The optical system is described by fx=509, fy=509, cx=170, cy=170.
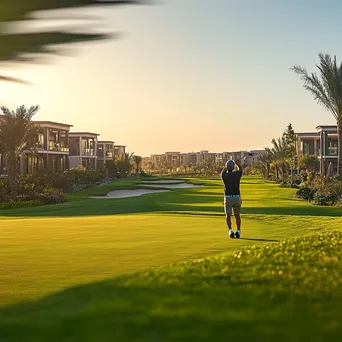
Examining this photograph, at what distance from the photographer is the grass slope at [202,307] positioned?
10.3 ft

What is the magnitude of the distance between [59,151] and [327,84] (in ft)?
121

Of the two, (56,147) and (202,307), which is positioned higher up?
(56,147)

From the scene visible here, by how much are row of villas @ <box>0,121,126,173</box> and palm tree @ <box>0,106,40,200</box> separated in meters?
3.76

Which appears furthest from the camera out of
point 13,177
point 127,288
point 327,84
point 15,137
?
point 15,137

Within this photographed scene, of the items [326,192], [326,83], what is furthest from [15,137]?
[326,83]

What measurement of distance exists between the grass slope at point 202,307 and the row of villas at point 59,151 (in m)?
35.0

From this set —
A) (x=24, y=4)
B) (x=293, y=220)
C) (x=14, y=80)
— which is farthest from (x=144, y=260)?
(x=293, y=220)

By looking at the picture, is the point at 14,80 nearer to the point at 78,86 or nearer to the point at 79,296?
the point at 78,86

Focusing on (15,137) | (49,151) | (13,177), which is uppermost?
(15,137)

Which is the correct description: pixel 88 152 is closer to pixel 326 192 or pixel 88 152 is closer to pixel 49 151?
pixel 49 151

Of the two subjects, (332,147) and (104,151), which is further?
(104,151)

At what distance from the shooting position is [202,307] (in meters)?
3.61

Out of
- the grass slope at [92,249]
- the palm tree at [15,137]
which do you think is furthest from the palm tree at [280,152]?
the grass slope at [92,249]

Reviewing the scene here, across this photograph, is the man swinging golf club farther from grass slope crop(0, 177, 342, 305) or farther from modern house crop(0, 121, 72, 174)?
modern house crop(0, 121, 72, 174)
